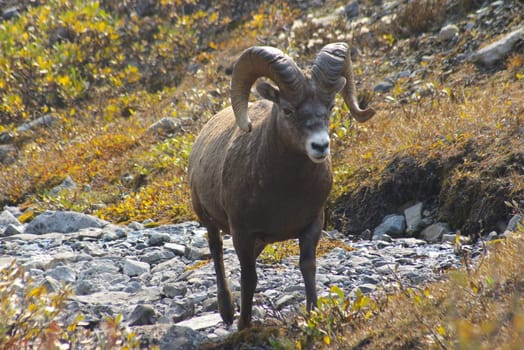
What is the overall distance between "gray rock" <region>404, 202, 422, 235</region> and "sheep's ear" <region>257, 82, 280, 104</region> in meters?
3.83

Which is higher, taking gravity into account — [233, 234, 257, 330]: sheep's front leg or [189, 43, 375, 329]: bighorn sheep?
[189, 43, 375, 329]: bighorn sheep

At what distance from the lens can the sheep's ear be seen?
6.64 metres

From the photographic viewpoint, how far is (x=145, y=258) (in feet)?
32.6

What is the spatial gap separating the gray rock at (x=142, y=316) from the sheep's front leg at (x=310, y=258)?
163 centimetres

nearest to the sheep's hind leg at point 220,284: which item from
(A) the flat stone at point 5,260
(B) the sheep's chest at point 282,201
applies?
(B) the sheep's chest at point 282,201

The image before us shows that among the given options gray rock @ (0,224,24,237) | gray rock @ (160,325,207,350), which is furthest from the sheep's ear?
gray rock @ (0,224,24,237)

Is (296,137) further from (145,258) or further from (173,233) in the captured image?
(173,233)

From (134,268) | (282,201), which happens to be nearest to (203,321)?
(282,201)

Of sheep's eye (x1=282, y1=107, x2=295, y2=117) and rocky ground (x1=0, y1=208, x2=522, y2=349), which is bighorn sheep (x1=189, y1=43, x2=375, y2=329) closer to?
sheep's eye (x1=282, y1=107, x2=295, y2=117)

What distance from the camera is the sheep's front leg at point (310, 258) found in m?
6.50

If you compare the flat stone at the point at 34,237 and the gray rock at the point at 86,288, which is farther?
the flat stone at the point at 34,237

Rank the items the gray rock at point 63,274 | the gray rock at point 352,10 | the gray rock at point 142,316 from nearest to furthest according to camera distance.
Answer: the gray rock at point 142,316, the gray rock at point 63,274, the gray rock at point 352,10

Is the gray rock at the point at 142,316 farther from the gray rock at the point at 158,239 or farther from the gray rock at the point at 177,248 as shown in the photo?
the gray rock at the point at 158,239

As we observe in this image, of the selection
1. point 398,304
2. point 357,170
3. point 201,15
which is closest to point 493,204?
point 357,170
